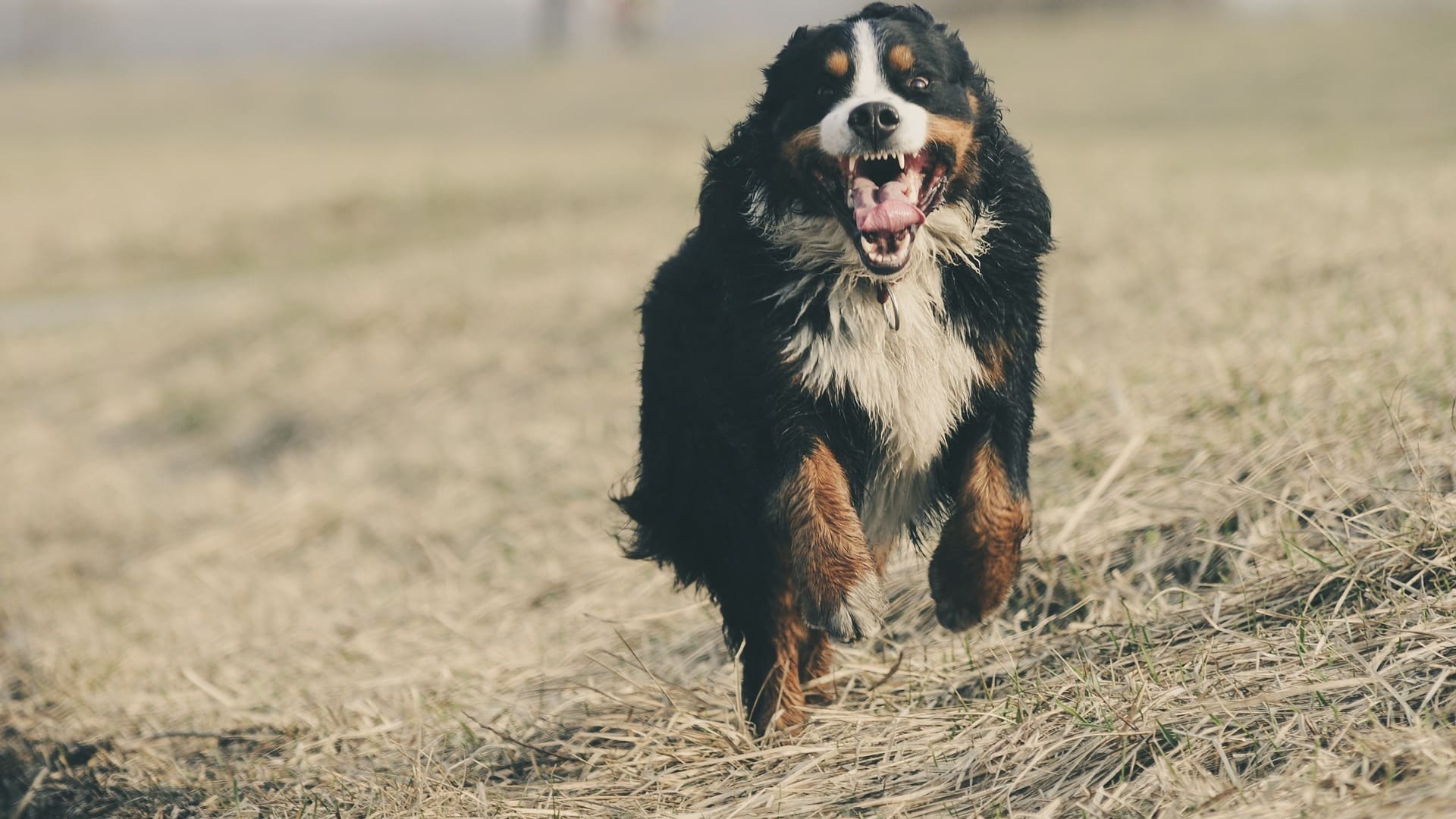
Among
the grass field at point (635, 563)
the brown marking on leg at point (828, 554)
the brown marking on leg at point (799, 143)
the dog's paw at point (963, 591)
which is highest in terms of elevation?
the brown marking on leg at point (799, 143)

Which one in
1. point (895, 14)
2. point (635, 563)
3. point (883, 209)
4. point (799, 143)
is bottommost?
point (635, 563)

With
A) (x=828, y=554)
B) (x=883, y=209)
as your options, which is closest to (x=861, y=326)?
(x=883, y=209)

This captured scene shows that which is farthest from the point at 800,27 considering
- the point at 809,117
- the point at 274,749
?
the point at 274,749

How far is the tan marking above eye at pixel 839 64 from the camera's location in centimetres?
313

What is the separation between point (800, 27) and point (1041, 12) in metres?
55.6

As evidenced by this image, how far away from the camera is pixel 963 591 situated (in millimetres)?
A: 3223

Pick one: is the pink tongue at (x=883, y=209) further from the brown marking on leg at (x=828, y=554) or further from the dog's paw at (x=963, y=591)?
the dog's paw at (x=963, y=591)

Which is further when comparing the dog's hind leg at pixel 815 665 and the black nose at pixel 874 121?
the dog's hind leg at pixel 815 665

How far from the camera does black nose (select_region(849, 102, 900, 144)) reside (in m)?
2.95

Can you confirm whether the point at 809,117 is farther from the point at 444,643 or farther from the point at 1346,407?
the point at 444,643

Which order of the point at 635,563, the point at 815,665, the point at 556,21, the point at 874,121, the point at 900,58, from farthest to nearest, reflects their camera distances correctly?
1. the point at 556,21
2. the point at 635,563
3. the point at 815,665
4. the point at 900,58
5. the point at 874,121

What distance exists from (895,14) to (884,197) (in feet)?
1.88

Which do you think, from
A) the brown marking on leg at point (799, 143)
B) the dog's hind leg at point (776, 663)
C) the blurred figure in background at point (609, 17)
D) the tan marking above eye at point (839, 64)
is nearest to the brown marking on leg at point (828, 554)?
the dog's hind leg at point (776, 663)

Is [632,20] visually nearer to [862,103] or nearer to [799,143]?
[799,143]
